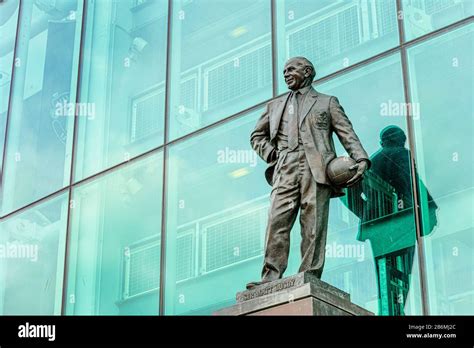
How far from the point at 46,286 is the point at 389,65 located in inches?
299

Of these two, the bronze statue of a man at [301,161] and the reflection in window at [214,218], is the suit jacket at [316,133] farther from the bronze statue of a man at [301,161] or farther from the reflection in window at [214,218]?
the reflection in window at [214,218]

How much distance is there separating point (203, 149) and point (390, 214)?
13.6ft

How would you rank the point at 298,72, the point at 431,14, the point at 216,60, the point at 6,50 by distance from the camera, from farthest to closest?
the point at 6,50, the point at 216,60, the point at 431,14, the point at 298,72

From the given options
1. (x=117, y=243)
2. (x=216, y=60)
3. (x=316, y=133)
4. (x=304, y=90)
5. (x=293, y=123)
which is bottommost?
(x=316, y=133)

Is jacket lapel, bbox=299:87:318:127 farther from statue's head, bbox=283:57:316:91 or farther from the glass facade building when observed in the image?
the glass facade building

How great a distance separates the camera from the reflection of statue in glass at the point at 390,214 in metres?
14.4

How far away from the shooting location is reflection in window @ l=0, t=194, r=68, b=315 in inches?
766

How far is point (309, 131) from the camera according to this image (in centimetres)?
1125

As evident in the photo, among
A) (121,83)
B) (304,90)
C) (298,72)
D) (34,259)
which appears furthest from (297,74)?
(34,259)

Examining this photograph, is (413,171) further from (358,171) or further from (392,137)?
(358,171)

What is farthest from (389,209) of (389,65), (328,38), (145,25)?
(145,25)

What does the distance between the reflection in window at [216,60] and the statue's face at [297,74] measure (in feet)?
18.5

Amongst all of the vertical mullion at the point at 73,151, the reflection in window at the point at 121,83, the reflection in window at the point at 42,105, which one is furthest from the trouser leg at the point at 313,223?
the reflection in window at the point at 42,105

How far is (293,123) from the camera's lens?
11.4m
